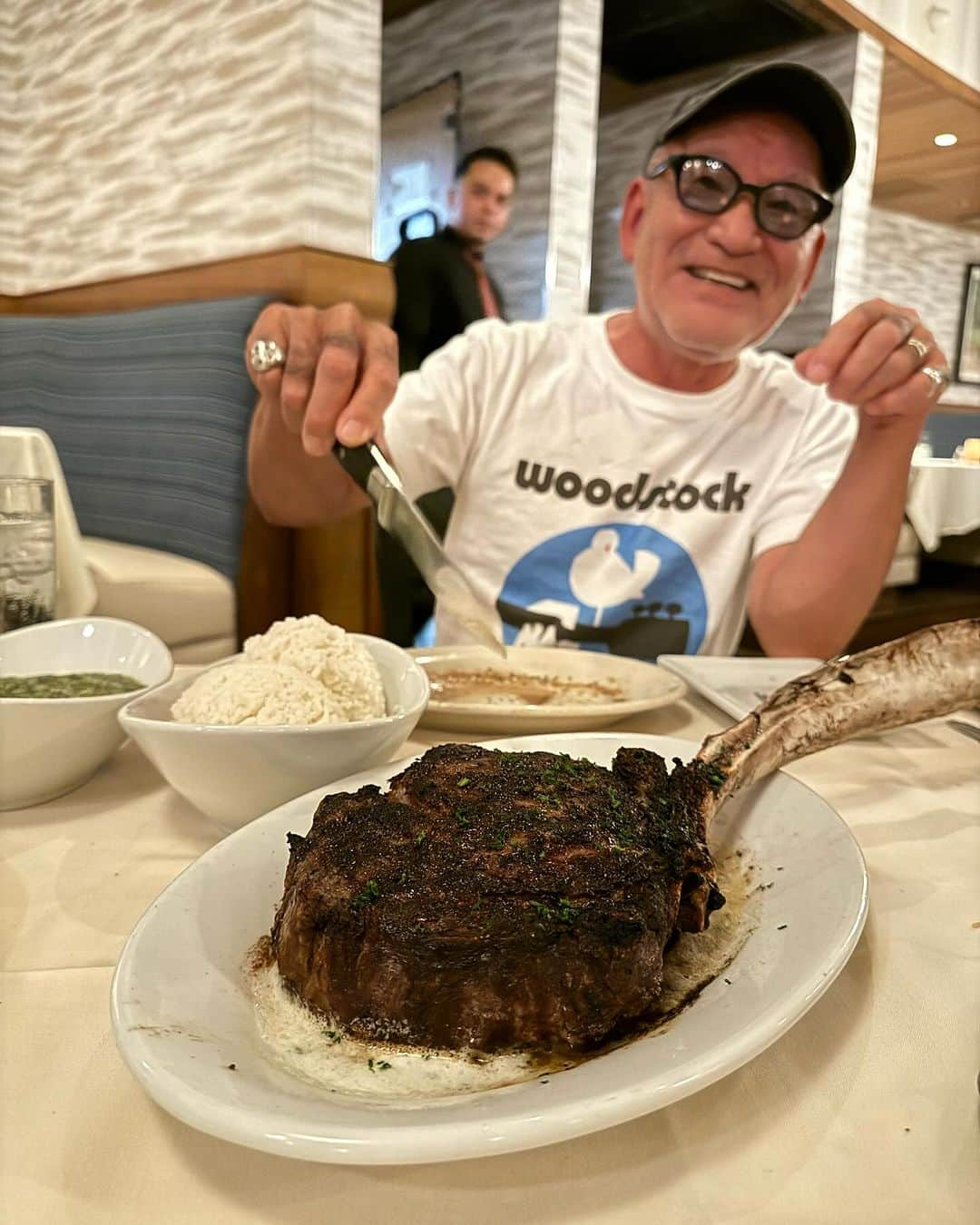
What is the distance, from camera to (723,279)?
151 cm

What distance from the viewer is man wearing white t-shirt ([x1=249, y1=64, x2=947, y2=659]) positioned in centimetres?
146

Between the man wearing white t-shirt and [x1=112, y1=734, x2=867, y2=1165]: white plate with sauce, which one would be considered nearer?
[x1=112, y1=734, x2=867, y2=1165]: white plate with sauce

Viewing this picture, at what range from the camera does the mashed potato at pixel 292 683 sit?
24.5 inches

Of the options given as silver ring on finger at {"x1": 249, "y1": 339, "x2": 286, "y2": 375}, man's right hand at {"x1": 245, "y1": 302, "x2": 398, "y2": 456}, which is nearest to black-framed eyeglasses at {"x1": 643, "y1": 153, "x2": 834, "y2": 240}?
man's right hand at {"x1": 245, "y1": 302, "x2": 398, "y2": 456}

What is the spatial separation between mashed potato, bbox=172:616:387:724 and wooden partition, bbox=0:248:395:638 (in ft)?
5.89

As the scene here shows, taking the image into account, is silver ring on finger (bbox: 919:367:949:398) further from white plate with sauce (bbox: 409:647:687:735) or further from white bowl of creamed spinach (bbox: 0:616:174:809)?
white bowl of creamed spinach (bbox: 0:616:174:809)

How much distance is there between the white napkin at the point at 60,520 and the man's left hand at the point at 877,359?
39.3 inches

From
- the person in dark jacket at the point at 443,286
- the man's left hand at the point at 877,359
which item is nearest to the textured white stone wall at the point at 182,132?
the person in dark jacket at the point at 443,286

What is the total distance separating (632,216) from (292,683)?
140 centimetres

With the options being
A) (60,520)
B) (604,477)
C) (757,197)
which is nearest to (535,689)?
(604,477)

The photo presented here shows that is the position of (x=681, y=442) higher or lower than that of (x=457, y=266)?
lower

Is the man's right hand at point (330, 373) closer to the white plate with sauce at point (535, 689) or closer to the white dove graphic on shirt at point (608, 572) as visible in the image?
the white plate with sauce at point (535, 689)

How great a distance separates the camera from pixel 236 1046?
356 mm

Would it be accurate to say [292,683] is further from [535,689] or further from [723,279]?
[723,279]
